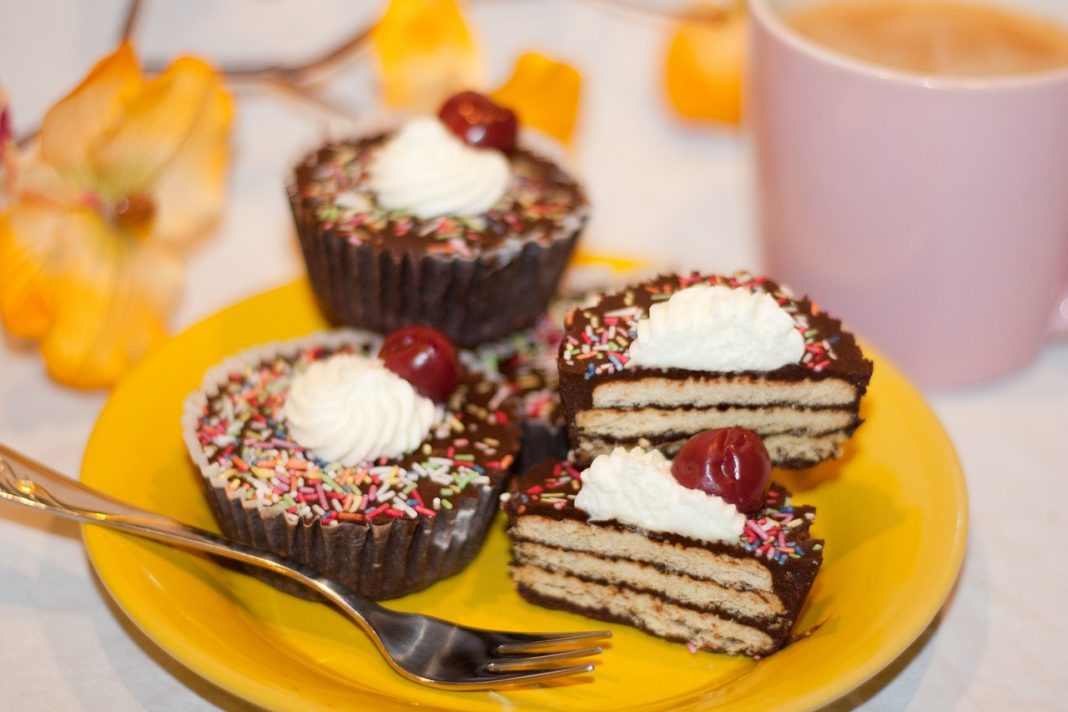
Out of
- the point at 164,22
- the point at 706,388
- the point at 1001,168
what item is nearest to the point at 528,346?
the point at 706,388

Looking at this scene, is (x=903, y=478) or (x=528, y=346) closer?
(x=903, y=478)

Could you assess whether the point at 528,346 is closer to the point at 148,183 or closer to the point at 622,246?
the point at 622,246

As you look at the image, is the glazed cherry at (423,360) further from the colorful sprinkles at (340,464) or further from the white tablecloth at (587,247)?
the white tablecloth at (587,247)

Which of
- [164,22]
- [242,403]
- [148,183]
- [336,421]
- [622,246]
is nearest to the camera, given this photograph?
[336,421]

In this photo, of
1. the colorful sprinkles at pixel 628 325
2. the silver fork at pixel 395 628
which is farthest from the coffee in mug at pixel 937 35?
the silver fork at pixel 395 628

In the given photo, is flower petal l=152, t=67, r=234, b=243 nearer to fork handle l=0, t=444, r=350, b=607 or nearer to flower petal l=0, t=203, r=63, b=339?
flower petal l=0, t=203, r=63, b=339

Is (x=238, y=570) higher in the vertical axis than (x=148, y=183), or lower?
lower

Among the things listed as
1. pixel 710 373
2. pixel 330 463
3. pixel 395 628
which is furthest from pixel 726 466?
pixel 330 463
